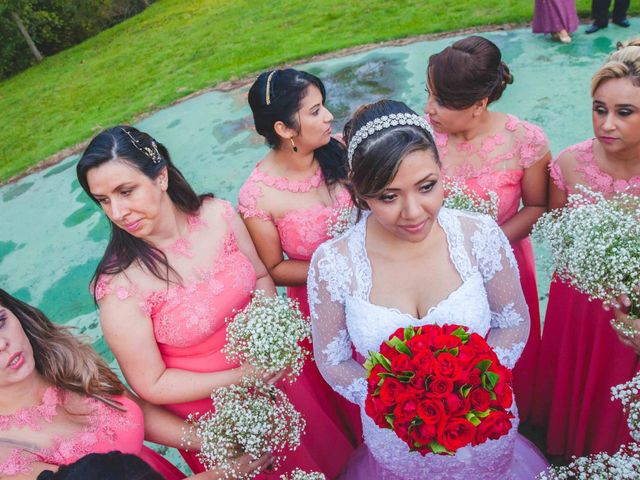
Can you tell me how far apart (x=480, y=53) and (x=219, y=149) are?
22.0ft

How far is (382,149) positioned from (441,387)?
111cm

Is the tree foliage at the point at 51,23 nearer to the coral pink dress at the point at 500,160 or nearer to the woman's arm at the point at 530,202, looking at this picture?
the coral pink dress at the point at 500,160

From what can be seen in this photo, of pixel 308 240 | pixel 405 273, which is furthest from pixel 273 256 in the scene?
pixel 405 273

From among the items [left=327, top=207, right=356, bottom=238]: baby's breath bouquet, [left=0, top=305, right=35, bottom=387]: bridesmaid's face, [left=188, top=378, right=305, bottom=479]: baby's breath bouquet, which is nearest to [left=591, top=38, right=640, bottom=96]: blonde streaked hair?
[left=327, top=207, right=356, bottom=238]: baby's breath bouquet

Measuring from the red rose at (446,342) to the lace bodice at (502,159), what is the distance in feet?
5.47

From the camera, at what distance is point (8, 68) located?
76.2ft

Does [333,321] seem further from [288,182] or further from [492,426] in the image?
[288,182]

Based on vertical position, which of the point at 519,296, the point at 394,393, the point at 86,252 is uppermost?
the point at 394,393

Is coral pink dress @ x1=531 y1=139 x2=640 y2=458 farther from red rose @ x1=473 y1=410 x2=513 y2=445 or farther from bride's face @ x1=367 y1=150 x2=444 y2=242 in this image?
red rose @ x1=473 y1=410 x2=513 y2=445

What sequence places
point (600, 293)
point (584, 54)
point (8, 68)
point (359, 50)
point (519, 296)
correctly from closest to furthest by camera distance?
point (600, 293) < point (519, 296) < point (584, 54) < point (359, 50) < point (8, 68)

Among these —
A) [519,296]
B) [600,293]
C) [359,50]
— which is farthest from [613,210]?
[359,50]

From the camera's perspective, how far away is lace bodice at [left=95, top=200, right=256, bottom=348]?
10.2 feet

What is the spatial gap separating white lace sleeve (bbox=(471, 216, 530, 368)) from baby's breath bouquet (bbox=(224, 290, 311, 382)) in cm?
109

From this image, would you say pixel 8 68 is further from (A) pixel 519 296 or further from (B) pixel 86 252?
(A) pixel 519 296
